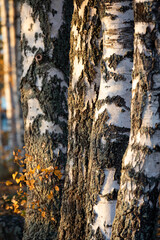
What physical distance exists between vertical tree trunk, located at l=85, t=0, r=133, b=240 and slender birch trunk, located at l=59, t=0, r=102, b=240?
31cm

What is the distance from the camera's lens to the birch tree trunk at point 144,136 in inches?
98.1

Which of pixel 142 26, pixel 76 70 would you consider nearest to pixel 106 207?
pixel 76 70

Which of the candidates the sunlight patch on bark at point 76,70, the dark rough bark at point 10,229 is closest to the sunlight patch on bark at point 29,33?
the sunlight patch on bark at point 76,70

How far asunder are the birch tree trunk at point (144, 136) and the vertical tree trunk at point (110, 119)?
1.21 feet

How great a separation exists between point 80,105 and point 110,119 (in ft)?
1.84

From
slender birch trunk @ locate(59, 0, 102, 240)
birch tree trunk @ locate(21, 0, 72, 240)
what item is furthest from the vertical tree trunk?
birch tree trunk @ locate(21, 0, 72, 240)

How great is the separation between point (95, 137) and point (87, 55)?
882 mm

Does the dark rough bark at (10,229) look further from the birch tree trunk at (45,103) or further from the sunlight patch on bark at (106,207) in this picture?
the sunlight patch on bark at (106,207)

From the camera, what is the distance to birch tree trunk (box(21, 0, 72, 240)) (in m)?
4.09

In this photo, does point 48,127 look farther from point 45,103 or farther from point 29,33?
point 29,33

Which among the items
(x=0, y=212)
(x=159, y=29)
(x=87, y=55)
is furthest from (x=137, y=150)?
(x=0, y=212)

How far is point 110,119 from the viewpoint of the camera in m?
3.00

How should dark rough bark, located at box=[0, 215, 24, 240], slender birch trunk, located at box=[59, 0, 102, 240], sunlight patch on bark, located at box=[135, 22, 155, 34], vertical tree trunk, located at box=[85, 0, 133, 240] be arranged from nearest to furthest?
sunlight patch on bark, located at box=[135, 22, 155, 34], vertical tree trunk, located at box=[85, 0, 133, 240], slender birch trunk, located at box=[59, 0, 102, 240], dark rough bark, located at box=[0, 215, 24, 240]

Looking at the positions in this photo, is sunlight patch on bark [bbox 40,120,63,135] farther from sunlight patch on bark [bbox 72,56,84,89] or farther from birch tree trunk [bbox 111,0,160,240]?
birch tree trunk [bbox 111,0,160,240]
